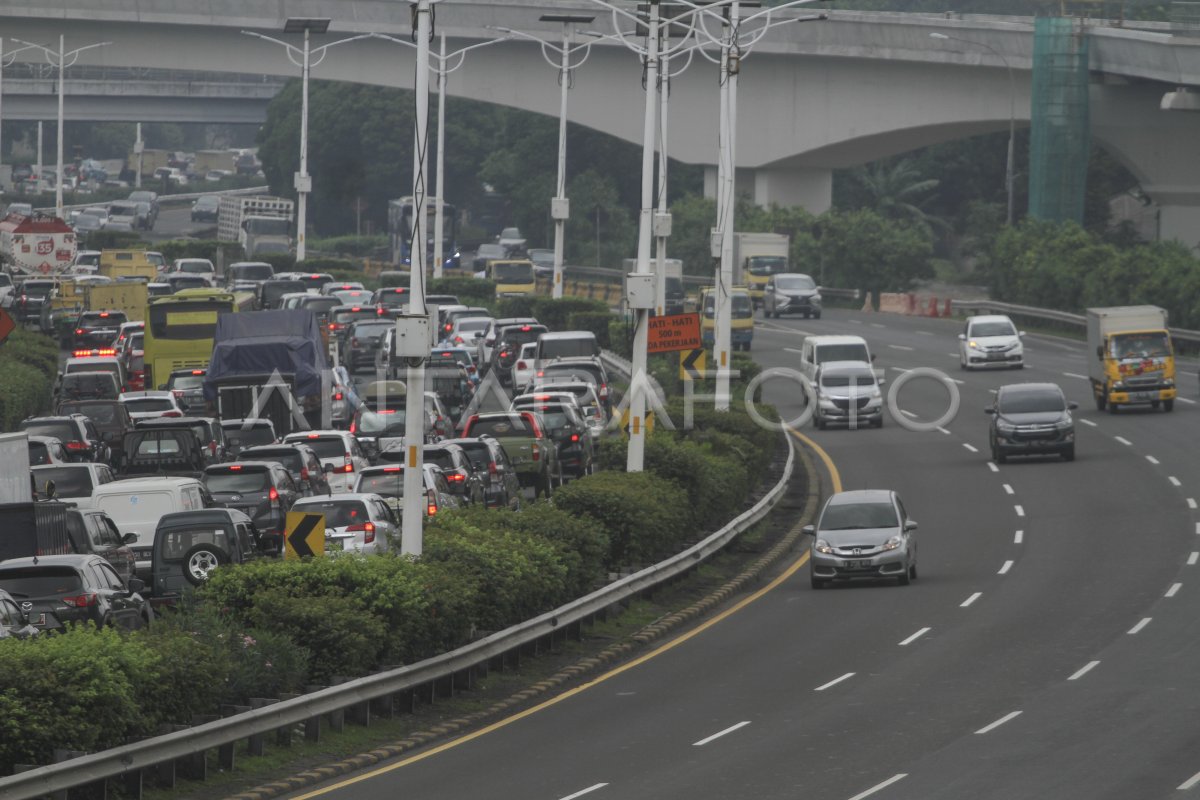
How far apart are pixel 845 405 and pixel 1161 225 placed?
34.0 m

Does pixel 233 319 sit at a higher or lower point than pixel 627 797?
higher

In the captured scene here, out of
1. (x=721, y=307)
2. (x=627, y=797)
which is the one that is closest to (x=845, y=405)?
(x=721, y=307)

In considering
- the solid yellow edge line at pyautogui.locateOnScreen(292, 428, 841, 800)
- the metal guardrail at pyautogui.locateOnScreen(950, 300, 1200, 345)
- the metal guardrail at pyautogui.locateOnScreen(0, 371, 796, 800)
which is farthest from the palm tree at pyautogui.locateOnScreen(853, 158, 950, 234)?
the metal guardrail at pyautogui.locateOnScreen(0, 371, 796, 800)

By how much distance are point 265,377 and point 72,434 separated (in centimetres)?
611

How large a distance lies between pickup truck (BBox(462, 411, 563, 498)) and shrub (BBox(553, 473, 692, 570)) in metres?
6.77

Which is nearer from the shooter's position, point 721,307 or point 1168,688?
point 1168,688

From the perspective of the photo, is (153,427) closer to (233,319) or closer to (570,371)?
(233,319)

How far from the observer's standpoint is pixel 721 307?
1892 inches

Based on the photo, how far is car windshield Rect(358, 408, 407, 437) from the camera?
4287cm

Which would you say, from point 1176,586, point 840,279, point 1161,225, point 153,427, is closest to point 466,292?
point 840,279

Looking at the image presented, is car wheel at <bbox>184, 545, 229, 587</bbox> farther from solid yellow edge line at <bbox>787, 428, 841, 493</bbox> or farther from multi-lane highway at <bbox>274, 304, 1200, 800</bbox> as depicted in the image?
solid yellow edge line at <bbox>787, 428, 841, 493</bbox>

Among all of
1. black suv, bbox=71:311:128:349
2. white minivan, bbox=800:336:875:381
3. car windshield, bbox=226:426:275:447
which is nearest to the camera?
car windshield, bbox=226:426:275:447

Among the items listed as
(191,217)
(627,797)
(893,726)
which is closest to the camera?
(627,797)

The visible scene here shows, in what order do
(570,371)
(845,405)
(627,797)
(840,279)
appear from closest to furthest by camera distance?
(627,797) → (570,371) → (845,405) → (840,279)
